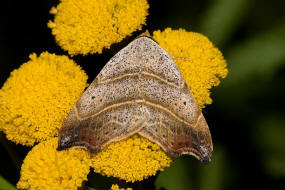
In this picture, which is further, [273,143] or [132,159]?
[273,143]

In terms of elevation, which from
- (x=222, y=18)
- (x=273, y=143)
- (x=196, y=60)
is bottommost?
(x=273, y=143)

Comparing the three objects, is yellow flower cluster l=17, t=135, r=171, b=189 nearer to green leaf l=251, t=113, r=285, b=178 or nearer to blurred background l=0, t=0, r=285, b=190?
blurred background l=0, t=0, r=285, b=190

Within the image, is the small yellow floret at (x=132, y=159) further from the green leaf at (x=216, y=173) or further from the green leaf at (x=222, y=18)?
the green leaf at (x=222, y=18)

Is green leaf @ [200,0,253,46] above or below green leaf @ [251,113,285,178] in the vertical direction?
above

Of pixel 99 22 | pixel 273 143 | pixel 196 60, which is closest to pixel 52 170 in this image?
pixel 99 22

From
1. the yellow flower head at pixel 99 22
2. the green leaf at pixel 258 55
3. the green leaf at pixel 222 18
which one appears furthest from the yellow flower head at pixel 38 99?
the green leaf at pixel 258 55

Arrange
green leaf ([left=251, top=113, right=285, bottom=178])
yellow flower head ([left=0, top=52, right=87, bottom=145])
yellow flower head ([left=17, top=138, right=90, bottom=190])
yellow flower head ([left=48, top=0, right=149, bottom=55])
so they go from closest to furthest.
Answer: yellow flower head ([left=17, top=138, right=90, bottom=190]) → yellow flower head ([left=0, top=52, right=87, bottom=145]) → yellow flower head ([left=48, top=0, right=149, bottom=55]) → green leaf ([left=251, top=113, right=285, bottom=178])

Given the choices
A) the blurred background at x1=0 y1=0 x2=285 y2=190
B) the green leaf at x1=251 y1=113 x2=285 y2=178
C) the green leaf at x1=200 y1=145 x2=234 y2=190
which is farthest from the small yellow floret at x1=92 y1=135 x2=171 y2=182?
the green leaf at x1=251 y1=113 x2=285 y2=178

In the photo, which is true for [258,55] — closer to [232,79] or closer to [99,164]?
[232,79]
